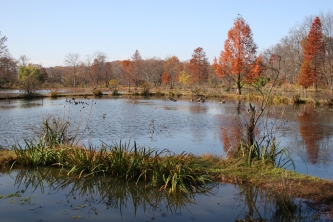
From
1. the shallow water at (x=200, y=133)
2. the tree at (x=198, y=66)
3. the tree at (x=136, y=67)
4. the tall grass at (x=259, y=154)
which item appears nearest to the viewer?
the tall grass at (x=259, y=154)

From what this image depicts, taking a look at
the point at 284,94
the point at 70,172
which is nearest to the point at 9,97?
the point at 284,94

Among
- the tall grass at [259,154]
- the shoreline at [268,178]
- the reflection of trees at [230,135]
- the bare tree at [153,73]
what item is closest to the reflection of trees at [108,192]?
the shoreline at [268,178]

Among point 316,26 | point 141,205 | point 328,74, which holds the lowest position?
point 141,205

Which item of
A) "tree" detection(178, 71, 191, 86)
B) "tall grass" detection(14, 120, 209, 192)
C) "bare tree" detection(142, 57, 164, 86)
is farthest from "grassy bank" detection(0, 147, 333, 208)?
"bare tree" detection(142, 57, 164, 86)

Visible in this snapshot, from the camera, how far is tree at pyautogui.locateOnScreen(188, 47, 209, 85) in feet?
151

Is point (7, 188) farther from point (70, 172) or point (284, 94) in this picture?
point (284, 94)

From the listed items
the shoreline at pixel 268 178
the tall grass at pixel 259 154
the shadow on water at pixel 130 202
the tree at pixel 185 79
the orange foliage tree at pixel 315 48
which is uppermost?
the orange foliage tree at pixel 315 48

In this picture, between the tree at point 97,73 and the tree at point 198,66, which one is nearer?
the tree at point 198,66

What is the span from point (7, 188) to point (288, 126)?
13.2 m

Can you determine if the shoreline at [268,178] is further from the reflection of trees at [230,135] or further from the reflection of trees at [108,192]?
the reflection of trees at [230,135]

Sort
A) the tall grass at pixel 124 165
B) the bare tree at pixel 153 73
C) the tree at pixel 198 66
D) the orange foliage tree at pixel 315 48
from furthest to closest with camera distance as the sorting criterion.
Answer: the bare tree at pixel 153 73, the tree at pixel 198 66, the orange foliage tree at pixel 315 48, the tall grass at pixel 124 165

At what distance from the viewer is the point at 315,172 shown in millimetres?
8055

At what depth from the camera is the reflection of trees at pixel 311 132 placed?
33.7ft

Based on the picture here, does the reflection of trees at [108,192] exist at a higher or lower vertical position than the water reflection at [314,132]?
lower
